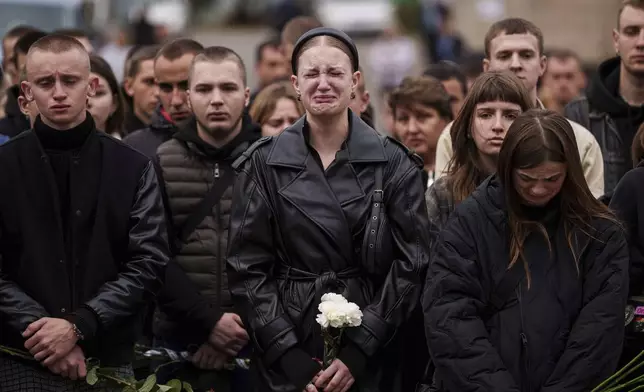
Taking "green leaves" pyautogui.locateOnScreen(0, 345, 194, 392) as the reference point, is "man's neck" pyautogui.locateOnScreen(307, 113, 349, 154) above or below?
above

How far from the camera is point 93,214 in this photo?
779 centimetres

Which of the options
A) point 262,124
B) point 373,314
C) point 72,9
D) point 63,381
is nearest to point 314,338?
point 373,314

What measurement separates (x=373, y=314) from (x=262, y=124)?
2.43m

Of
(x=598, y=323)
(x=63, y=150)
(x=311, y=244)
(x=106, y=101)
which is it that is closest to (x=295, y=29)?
(x=106, y=101)

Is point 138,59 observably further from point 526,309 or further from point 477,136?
point 526,309

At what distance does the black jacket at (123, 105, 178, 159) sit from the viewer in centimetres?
920

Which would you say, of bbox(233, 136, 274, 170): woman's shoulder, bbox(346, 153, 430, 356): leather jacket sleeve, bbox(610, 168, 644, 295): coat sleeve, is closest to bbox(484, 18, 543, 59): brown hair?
bbox(610, 168, 644, 295): coat sleeve

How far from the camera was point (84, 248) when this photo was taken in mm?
7758

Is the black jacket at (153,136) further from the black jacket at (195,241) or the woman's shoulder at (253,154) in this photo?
the woman's shoulder at (253,154)

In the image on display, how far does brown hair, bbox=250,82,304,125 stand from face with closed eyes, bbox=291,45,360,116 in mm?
1667

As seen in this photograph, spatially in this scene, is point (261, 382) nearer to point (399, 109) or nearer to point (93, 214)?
point (93, 214)

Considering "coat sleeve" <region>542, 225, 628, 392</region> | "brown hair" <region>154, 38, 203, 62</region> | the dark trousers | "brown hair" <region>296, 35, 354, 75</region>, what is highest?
"brown hair" <region>296, 35, 354, 75</region>

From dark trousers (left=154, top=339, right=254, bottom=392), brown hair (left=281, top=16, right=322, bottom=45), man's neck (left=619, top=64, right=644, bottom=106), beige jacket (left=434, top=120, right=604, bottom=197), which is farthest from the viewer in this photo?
brown hair (left=281, top=16, right=322, bottom=45)

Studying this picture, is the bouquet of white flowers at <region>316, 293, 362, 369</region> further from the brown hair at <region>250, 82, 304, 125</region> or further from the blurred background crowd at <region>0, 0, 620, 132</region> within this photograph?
the blurred background crowd at <region>0, 0, 620, 132</region>
